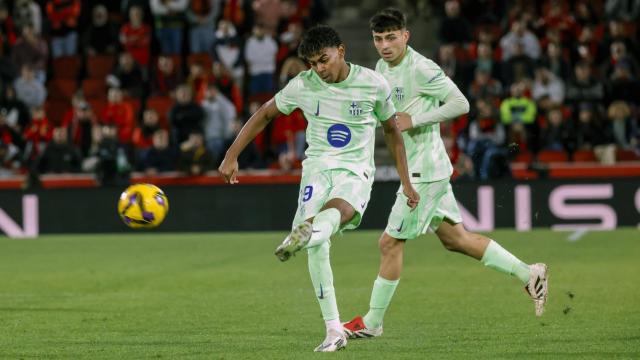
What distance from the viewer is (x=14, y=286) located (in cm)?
1169

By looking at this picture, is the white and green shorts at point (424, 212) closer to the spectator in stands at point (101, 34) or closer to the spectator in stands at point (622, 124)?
the spectator in stands at point (622, 124)

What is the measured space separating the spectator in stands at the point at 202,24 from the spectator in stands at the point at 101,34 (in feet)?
4.93

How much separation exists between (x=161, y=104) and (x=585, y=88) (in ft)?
22.5

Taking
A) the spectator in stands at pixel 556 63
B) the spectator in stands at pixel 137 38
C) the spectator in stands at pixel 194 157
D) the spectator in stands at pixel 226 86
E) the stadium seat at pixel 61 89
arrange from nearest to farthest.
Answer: the spectator in stands at pixel 194 157
the spectator in stands at pixel 556 63
the spectator in stands at pixel 226 86
the spectator in stands at pixel 137 38
the stadium seat at pixel 61 89

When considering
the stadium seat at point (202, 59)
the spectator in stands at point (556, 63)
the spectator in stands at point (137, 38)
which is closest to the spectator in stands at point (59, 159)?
the spectator in stands at point (137, 38)

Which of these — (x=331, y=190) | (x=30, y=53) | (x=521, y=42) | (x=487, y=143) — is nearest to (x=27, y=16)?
(x=30, y=53)

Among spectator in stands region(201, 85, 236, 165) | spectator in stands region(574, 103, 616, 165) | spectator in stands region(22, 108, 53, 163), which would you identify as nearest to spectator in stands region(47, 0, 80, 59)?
spectator in stands region(22, 108, 53, 163)

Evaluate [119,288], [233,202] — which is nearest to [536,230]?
[233,202]

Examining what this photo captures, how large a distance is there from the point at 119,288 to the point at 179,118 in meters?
7.54

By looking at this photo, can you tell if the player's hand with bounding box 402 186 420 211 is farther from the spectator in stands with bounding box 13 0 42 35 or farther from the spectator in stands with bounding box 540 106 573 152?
the spectator in stands with bounding box 13 0 42 35

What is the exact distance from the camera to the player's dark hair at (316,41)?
7031 mm

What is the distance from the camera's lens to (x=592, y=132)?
61.1ft

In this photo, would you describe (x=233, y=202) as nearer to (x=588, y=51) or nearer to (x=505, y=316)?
(x=588, y=51)

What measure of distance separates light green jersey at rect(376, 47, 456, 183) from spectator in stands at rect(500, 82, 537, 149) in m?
10.1
